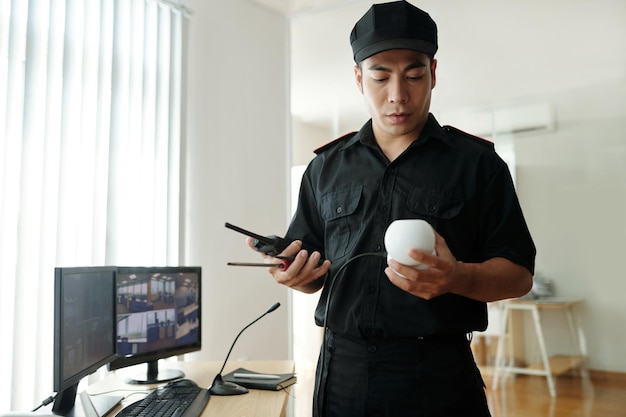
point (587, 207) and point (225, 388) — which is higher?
point (587, 207)

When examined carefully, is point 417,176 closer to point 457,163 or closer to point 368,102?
point 457,163

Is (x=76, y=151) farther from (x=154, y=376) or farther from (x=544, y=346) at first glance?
(x=544, y=346)

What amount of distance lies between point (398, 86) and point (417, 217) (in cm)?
30

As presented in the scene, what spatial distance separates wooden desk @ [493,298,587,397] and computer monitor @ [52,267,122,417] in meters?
2.20

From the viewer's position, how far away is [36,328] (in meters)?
2.37

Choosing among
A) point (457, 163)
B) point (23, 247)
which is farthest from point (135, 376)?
point (457, 163)

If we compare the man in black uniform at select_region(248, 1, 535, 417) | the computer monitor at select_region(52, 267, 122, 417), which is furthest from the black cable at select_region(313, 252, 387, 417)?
the computer monitor at select_region(52, 267, 122, 417)

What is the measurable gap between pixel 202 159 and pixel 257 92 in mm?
731

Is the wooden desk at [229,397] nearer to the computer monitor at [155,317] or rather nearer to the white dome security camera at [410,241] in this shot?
the computer monitor at [155,317]

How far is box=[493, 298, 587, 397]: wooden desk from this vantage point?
9.67 ft

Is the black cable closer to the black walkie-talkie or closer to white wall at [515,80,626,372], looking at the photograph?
the black walkie-talkie

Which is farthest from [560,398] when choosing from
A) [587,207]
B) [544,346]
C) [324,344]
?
[324,344]

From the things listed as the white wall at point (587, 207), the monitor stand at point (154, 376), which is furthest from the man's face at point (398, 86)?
the white wall at point (587, 207)

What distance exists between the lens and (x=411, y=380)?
1.16 metres
